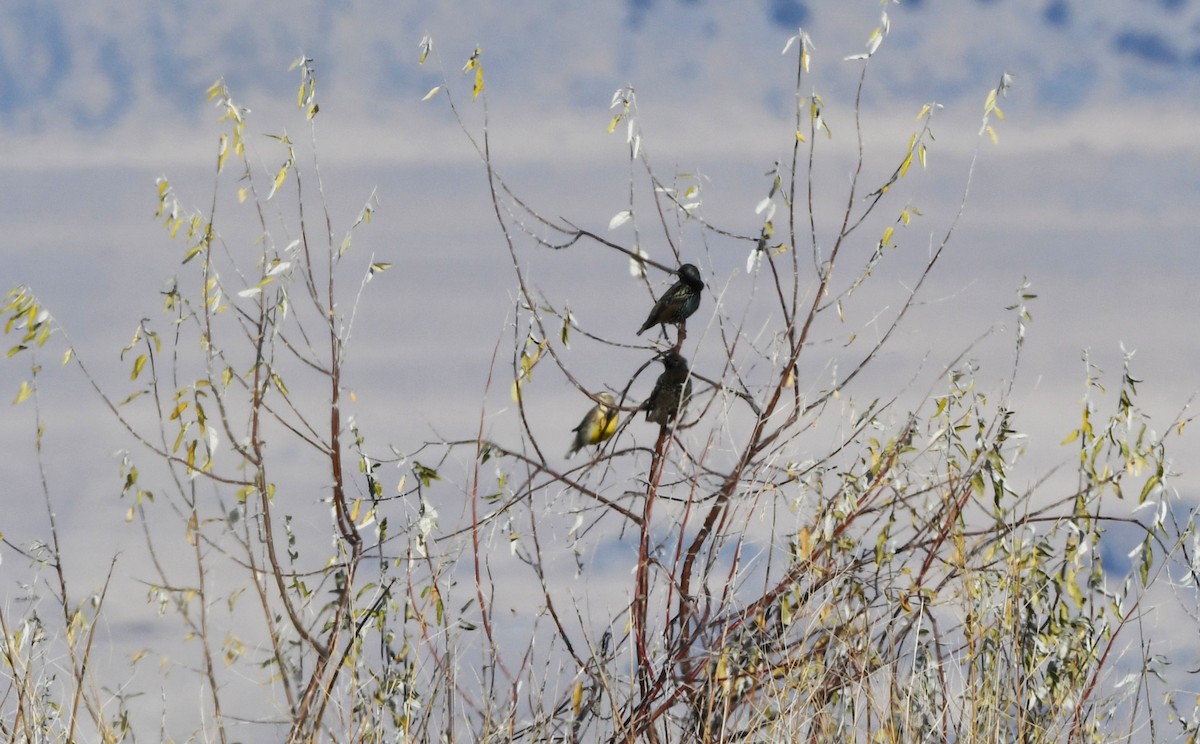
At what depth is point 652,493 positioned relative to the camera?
4078mm

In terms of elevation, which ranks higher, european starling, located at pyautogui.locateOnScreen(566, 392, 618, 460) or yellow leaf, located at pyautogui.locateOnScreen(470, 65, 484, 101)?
yellow leaf, located at pyautogui.locateOnScreen(470, 65, 484, 101)

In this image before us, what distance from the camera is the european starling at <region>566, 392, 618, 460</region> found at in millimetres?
4152

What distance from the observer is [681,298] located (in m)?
4.33

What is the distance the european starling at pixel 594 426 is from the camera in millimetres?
4152

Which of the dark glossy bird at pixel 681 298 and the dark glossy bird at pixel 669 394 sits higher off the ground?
the dark glossy bird at pixel 681 298

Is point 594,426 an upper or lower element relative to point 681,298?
lower

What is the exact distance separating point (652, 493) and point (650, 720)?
2.05 ft

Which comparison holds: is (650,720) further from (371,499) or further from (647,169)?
(647,169)

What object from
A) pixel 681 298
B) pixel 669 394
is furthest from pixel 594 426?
pixel 681 298

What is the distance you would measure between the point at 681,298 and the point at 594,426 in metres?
0.48

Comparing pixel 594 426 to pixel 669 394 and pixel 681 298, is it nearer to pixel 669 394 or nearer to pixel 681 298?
pixel 669 394

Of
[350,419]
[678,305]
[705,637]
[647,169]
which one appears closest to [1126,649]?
[705,637]

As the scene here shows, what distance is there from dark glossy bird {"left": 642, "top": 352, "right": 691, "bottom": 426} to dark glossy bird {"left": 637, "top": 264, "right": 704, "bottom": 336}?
0.24 m

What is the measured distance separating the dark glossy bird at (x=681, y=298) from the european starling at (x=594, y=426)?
28 cm
